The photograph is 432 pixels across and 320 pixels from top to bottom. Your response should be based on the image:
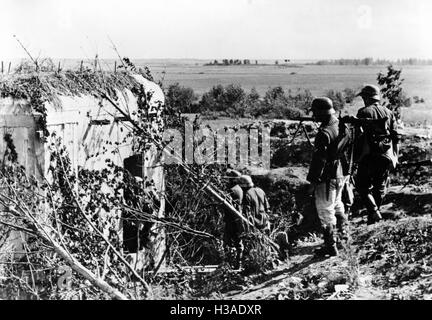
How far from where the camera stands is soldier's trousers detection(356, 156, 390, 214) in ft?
26.5

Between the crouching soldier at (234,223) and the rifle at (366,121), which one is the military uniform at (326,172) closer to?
the rifle at (366,121)

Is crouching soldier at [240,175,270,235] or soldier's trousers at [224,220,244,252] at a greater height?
crouching soldier at [240,175,270,235]

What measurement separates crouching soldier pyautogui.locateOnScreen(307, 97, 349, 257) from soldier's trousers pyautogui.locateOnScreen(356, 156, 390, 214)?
3.69 ft

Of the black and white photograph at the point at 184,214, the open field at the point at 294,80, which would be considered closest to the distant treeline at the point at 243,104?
the open field at the point at 294,80

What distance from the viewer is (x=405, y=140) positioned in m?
12.7

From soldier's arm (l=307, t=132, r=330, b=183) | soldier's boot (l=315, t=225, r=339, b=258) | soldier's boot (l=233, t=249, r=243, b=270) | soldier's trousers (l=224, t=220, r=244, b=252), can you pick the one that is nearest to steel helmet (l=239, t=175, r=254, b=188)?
soldier's trousers (l=224, t=220, r=244, b=252)

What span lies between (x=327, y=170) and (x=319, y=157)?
0.65ft

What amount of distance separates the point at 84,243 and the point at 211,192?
6.42 ft

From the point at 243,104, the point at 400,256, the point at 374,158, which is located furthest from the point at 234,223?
the point at 243,104

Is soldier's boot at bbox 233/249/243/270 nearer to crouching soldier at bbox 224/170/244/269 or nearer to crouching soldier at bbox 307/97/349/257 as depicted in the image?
crouching soldier at bbox 224/170/244/269

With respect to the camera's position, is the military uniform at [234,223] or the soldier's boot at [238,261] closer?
the soldier's boot at [238,261]

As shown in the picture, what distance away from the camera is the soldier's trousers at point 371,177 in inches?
318
